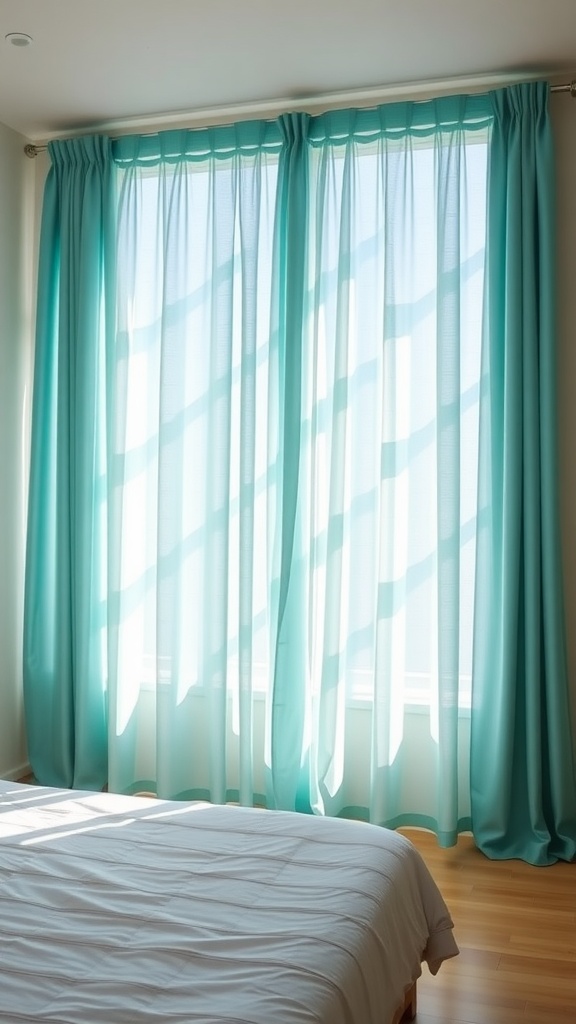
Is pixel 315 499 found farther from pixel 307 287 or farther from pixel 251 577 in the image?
pixel 307 287

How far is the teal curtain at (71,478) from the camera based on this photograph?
165 inches

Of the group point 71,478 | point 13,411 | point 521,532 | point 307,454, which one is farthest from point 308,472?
point 13,411

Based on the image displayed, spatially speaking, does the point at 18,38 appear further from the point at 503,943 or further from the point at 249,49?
the point at 503,943

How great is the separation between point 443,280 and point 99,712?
228 cm

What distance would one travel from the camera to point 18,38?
3.40 meters

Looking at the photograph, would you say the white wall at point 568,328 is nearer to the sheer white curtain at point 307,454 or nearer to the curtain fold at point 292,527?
the sheer white curtain at point 307,454

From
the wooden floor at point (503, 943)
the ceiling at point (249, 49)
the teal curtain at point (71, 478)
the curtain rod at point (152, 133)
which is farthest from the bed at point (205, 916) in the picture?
the curtain rod at point (152, 133)

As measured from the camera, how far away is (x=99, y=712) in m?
4.25

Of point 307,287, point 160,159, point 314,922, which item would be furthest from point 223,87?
point 314,922

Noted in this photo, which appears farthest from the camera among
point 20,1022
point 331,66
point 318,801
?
point 318,801

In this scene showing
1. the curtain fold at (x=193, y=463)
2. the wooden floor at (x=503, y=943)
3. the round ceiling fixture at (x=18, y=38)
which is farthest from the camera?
the curtain fold at (x=193, y=463)

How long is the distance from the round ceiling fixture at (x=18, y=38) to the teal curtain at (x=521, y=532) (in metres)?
1.67

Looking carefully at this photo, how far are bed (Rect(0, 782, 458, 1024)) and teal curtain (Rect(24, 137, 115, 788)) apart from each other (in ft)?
5.04

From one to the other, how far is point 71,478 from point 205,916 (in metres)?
2.55
